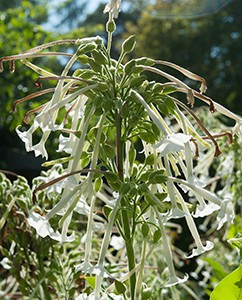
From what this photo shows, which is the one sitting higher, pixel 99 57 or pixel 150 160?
pixel 99 57

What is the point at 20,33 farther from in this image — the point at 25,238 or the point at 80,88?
Result: the point at 80,88

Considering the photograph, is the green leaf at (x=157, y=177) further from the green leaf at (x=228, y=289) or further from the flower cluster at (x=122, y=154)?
the green leaf at (x=228, y=289)

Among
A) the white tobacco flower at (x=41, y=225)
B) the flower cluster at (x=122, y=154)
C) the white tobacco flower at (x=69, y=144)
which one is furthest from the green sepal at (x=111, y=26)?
the white tobacco flower at (x=41, y=225)

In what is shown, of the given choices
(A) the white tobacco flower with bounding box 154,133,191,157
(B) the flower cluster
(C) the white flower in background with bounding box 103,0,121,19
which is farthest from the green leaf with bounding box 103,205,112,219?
(C) the white flower in background with bounding box 103,0,121,19

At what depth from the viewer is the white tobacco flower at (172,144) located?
Answer: 23.5 inches

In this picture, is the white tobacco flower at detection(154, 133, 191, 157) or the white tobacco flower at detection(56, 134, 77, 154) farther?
the white tobacco flower at detection(56, 134, 77, 154)

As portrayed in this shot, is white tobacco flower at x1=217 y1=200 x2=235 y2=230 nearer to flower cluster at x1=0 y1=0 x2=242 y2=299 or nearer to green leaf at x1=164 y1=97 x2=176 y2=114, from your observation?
flower cluster at x1=0 y1=0 x2=242 y2=299

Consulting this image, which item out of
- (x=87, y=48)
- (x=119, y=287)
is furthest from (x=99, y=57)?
(x=119, y=287)

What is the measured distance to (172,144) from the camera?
1.98 feet

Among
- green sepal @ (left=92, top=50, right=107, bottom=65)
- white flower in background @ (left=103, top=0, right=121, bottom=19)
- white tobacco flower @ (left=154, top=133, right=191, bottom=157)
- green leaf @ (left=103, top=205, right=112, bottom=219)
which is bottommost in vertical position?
green leaf @ (left=103, top=205, right=112, bottom=219)

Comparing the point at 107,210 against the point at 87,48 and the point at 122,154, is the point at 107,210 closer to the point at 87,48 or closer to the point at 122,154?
the point at 122,154

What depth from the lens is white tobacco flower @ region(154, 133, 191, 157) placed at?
60cm

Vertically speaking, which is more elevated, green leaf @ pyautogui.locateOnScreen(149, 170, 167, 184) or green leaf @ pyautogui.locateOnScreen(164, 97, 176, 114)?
green leaf @ pyautogui.locateOnScreen(164, 97, 176, 114)

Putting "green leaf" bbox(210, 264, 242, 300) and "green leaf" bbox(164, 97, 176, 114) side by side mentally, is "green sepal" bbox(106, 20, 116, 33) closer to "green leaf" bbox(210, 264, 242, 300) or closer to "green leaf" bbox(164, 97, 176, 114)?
"green leaf" bbox(164, 97, 176, 114)
